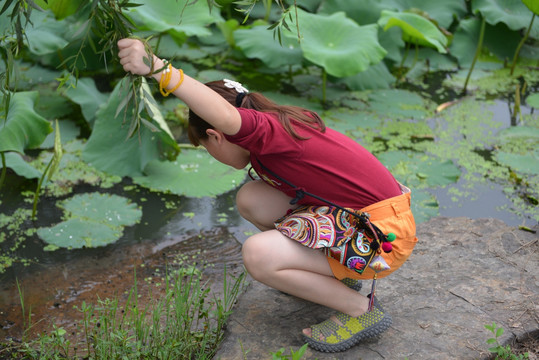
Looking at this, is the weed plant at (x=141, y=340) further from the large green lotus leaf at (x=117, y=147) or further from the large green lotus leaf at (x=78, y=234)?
the large green lotus leaf at (x=117, y=147)

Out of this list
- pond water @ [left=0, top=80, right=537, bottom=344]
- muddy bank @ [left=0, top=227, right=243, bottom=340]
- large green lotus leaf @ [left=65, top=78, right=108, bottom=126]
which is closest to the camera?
muddy bank @ [left=0, top=227, right=243, bottom=340]

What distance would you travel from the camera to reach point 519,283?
2.00 metres

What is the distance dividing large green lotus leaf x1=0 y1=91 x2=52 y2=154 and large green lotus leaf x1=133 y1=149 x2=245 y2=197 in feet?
1.68

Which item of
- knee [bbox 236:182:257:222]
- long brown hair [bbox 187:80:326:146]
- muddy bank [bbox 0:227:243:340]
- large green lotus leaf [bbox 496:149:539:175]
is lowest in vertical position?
muddy bank [bbox 0:227:243:340]

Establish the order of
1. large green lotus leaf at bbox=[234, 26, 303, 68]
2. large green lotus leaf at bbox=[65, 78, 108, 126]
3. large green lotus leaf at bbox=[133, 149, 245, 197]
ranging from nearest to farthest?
1. large green lotus leaf at bbox=[133, 149, 245, 197]
2. large green lotus leaf at bbox=[65, 78, 108, 126]
3. large green lotus leaf at bbox=[234, 26, 303, 68]

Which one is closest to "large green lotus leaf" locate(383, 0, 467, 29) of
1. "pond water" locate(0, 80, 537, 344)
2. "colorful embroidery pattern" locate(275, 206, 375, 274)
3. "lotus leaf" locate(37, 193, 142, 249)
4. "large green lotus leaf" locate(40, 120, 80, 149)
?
"pond water" locate(0, 80, 537, 344)

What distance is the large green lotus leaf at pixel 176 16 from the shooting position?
329 centimetres

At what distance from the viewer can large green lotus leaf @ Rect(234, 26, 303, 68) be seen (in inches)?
140

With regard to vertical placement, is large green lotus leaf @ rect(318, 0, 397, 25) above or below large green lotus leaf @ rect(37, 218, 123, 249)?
above

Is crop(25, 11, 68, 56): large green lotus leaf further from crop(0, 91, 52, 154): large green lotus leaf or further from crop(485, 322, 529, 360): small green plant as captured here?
crop(485, 322, 529, 360): small green plant

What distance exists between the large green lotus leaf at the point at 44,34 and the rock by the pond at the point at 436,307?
1890 mm

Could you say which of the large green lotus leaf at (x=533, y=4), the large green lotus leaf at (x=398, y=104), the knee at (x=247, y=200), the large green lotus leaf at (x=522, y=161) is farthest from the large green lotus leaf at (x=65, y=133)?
the large green lotus leaf at (x=533, y=4)

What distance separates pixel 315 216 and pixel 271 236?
5.2 inches

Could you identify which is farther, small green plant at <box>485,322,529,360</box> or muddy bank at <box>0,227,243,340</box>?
muddy bank at <box>0,227,243,340</box>
